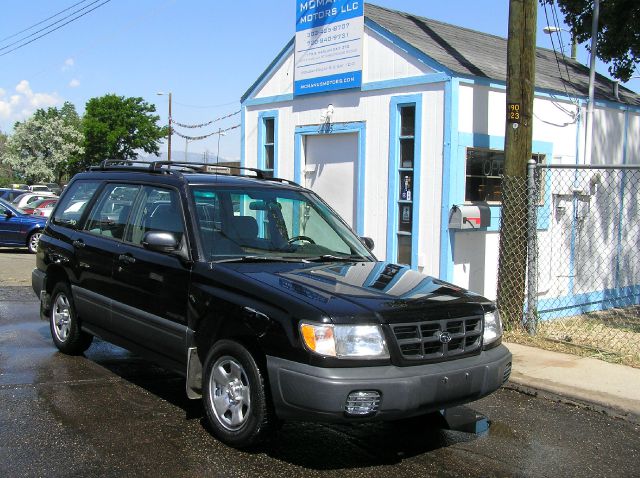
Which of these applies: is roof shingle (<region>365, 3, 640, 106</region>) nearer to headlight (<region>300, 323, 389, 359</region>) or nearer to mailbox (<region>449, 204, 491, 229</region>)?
mailbox (<region>449, 204, 491, 229</region>)

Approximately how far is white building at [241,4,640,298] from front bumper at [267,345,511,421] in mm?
4984

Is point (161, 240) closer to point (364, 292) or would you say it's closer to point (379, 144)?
point (364, 292)

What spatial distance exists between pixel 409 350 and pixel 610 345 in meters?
4.76

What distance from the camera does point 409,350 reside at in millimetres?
4051

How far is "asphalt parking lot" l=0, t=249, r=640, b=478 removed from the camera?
4.14 metres

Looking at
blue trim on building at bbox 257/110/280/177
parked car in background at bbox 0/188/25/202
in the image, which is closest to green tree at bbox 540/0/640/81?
blue trim on building at bbox 257/110/280/177

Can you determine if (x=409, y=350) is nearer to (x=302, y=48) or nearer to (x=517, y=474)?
(x=517, y=474)

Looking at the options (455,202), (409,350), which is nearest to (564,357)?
(455,202)

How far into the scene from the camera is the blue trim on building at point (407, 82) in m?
9.02

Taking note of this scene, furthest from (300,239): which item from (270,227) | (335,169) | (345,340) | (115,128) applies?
(115,128)

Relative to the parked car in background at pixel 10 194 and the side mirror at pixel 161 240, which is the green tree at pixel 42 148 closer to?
the parked car in background at pixel 10 194

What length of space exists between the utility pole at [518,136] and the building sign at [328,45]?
2.75 meters

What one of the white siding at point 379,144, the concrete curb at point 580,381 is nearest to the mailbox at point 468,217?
the white siding at point 379,144

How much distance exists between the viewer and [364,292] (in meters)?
4.31
